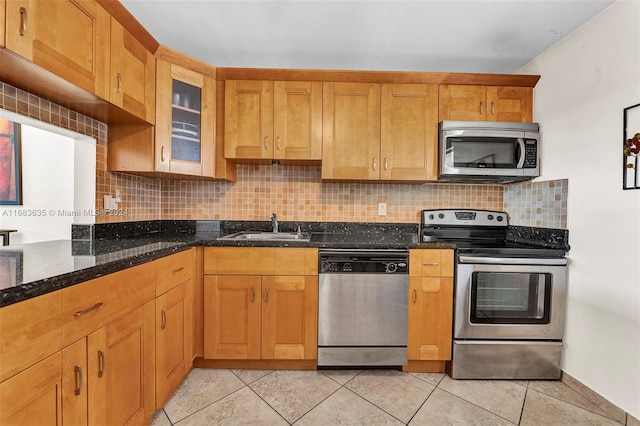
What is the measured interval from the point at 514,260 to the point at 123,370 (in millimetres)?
2333

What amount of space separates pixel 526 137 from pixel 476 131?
39cm

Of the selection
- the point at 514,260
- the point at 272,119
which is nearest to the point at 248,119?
the point at 272,119

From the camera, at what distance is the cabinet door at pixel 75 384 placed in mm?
933

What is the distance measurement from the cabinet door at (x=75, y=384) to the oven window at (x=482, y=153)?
2369mm

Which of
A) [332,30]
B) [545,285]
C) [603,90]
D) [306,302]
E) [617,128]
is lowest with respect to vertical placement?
[306,302]

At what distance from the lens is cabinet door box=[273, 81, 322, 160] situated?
6.99 ft

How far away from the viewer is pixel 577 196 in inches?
71.3

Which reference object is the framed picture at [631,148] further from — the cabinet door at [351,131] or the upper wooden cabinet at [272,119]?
the upper wooden cabinet at [272,119]

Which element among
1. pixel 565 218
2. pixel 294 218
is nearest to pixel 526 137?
pixel 565 218

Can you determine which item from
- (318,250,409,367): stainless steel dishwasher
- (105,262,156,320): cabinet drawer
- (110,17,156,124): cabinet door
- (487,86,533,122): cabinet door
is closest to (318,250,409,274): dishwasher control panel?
(318,250,409,367): stainless steel dishwasher

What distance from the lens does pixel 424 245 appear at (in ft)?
6.23

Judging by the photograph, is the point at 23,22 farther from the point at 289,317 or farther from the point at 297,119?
the point at 289,317

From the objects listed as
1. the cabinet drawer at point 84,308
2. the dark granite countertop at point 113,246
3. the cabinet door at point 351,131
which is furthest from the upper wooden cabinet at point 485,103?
the cabinet drawer at point 84,308

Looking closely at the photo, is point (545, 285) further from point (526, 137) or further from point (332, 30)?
point (332, 30)
